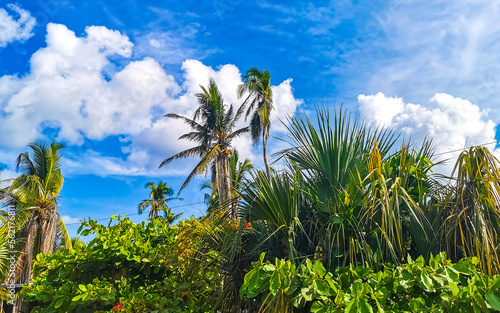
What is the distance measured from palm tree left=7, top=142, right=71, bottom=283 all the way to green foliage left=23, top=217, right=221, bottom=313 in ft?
45.4

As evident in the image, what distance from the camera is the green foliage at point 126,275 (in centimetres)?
484

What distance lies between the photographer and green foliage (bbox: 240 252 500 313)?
107 inches

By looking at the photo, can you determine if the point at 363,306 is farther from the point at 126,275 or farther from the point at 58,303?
the point at 58,303

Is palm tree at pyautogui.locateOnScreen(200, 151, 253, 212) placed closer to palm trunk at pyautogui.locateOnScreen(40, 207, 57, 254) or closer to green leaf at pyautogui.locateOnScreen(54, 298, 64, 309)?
green leaf at pyautogui.locateOnScreen(54, 298, 64, 309)

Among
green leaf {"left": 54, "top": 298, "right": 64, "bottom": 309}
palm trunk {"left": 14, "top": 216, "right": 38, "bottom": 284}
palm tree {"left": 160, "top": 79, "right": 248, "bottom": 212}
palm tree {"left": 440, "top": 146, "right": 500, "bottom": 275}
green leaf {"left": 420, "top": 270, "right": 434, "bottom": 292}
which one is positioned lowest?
green leaf {"left": 54, "top": 298, "right": 64, "bottom": 309}

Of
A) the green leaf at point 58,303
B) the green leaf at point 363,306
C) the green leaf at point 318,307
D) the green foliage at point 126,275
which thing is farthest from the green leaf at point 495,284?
the green leaf at point 58,303

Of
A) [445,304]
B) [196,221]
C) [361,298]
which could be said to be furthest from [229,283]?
[445,304]

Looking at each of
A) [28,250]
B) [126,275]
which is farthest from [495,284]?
[28,250]

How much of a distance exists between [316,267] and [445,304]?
2.97 ft

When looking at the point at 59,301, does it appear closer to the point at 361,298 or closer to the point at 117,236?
the point at 117,236

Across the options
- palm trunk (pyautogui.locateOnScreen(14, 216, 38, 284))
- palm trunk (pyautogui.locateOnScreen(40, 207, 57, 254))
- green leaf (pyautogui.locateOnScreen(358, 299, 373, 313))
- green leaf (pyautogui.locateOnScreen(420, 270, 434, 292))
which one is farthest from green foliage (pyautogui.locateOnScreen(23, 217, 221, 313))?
palm trunk (pyautogui.locateOnScreen(14, 216, 38, 284))

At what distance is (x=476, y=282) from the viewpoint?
2.81m

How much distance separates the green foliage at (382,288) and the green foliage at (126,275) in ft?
5.90

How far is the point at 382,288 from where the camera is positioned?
9.52 feet
